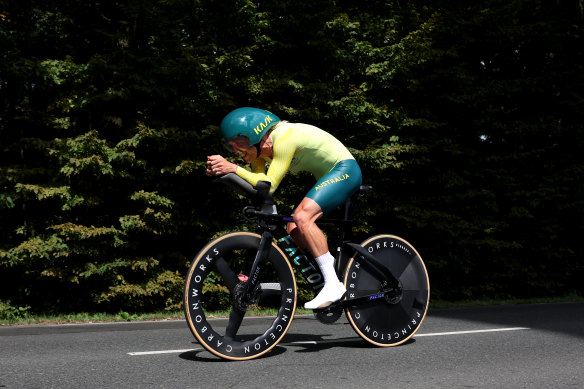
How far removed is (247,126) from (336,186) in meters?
0.87

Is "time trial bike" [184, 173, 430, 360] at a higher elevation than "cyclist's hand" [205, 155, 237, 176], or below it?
below

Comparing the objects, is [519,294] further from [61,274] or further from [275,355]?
[275,355]

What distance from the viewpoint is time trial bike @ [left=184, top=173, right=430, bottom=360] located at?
14.9 ft

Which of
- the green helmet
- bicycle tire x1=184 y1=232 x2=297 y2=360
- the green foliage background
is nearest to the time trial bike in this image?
bicycle tire x1=184 y1=232 x2=297 y2=360

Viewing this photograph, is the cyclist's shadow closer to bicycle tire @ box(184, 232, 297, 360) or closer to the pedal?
bicycle tire @ box(184, 232, 297, 360)

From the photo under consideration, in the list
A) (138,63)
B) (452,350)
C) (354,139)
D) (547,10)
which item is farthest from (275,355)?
(547,10)

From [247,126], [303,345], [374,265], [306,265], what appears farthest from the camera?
[303,345]

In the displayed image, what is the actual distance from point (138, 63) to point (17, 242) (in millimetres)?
3575

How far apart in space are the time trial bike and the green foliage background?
201 inches

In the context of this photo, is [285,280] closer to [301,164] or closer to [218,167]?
[301,164]

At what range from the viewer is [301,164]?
495 cm

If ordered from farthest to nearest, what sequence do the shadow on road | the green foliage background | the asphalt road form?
the green foliage background → the shadow on road → the asphalt road

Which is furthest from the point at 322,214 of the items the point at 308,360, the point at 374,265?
the point at 308,360

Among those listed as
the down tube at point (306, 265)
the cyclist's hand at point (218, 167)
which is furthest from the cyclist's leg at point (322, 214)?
the cyclist's hand at point (218, 167)
